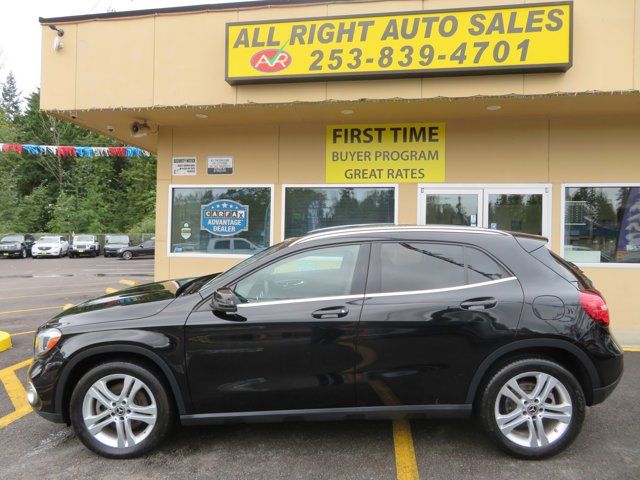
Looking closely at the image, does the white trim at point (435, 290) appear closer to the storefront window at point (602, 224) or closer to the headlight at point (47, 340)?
the headlight at point (47, 340)

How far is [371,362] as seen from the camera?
10.7ft

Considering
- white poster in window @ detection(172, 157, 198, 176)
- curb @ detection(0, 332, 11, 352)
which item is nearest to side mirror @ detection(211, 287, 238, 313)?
curb @ detection(0, 332, 11, 352)

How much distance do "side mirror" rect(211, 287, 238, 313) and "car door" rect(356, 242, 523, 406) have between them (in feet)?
3.02

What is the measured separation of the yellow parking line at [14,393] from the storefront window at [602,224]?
7455 mm

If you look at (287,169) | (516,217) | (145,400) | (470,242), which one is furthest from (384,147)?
(145,400)

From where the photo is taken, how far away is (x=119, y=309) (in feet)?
11.2

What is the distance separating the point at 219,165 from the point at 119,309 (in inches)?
198

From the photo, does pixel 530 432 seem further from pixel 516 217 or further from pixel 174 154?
pixel 174 154

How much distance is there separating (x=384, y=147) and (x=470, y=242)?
446 centimetres

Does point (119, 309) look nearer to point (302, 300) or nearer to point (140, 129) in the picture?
point (302, 300)

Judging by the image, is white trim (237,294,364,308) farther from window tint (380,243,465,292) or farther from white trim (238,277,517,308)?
window tint (380,243,465,292)

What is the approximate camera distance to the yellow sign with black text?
755cm

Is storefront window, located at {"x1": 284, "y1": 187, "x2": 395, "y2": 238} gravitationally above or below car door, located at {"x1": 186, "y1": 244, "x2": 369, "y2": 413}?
above

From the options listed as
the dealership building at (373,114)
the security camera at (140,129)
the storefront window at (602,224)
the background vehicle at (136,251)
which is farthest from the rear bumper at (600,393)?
the background vehicle at (136,251)
